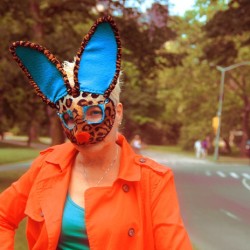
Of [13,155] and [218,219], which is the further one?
[13,155]

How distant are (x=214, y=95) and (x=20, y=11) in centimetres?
3406

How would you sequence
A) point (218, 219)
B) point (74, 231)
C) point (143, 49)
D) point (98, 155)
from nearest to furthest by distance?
point (74, 231)
point (98, 155)
point (218, 219)
point (143, 49)

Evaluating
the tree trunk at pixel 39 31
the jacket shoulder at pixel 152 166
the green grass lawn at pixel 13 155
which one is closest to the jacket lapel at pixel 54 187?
the jacket shoulder at pixel 152 166

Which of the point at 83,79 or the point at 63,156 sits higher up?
the point at 83,79

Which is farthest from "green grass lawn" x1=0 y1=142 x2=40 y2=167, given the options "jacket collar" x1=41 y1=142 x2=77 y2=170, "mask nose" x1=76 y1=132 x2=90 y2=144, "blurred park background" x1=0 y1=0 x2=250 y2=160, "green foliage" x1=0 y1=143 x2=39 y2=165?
"mask nose" x1=76 y1=132 x2=90 y2=144

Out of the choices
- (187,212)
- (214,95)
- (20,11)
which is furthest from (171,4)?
(214,95)

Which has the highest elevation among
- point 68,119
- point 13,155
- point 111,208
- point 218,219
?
point 68,119

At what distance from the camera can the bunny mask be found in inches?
81.5

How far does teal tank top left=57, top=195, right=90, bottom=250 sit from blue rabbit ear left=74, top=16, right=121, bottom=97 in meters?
0.49

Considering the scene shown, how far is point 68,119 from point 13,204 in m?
0.43

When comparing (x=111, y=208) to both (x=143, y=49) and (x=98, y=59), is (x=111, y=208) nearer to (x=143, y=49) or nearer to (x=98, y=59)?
(x=98, y=59)

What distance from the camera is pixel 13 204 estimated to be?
222 cm

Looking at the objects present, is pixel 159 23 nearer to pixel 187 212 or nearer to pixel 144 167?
pixel 187 212

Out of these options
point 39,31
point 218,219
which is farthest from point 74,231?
point 39,31
